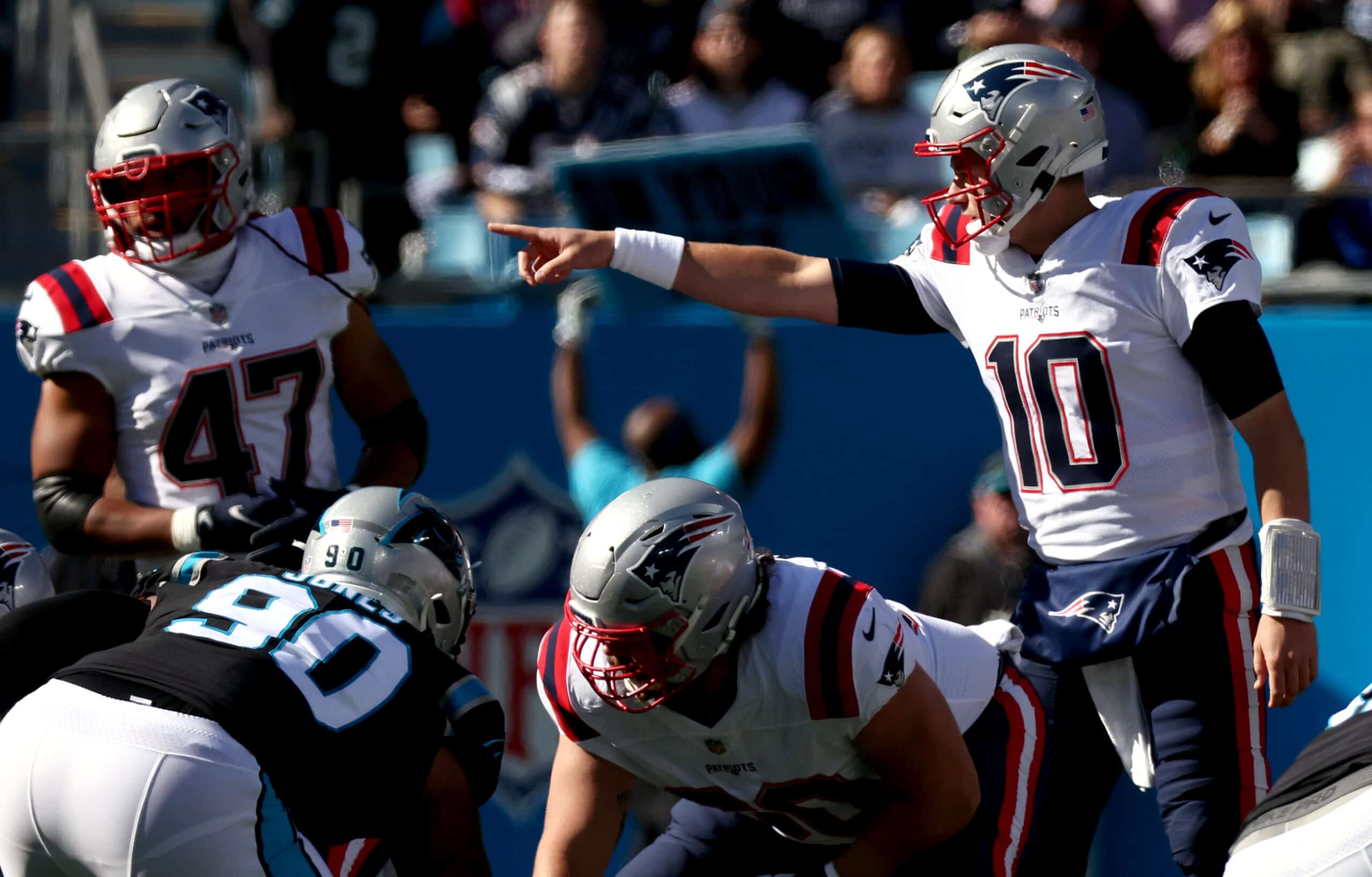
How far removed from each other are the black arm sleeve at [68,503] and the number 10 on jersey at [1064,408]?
1.97 meters

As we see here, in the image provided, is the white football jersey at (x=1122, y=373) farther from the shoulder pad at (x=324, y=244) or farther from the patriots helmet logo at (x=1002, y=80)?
the shoulder pad at (x=324, y=244)

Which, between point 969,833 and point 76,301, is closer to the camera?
point 969,833

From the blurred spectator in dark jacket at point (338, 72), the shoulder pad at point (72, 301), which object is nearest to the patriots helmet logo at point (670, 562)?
the shoulder pad at point (72, 301)

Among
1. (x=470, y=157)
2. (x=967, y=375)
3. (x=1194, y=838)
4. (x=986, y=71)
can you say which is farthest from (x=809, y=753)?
(x=470, y=157)

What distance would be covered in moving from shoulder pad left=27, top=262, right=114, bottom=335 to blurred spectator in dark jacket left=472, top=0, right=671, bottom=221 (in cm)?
257

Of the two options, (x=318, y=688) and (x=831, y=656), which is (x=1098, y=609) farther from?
(x=318, y=688)

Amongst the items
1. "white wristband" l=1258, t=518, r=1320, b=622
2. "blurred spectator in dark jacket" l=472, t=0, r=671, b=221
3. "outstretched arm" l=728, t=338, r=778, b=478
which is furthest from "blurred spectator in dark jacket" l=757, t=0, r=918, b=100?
"white wristband" l=1258, t=518, r=1320, b=622

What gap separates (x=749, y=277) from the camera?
3.63 m

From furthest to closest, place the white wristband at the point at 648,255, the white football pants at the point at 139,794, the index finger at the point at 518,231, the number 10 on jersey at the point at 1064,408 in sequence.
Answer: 1. the white wristband at the point at 648,255
2. the index finger at the point at 518,231
3. the number 10 on jersey at the point at 1064,408
4. the white football pants at the point at 139,794

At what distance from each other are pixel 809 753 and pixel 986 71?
4.45 ft

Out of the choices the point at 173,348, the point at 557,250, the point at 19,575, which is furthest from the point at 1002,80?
the point at 19,575

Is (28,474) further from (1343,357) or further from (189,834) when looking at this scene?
(1343,357)

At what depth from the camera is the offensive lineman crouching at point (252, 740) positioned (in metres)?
2.83

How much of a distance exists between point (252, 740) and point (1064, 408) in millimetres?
1621
